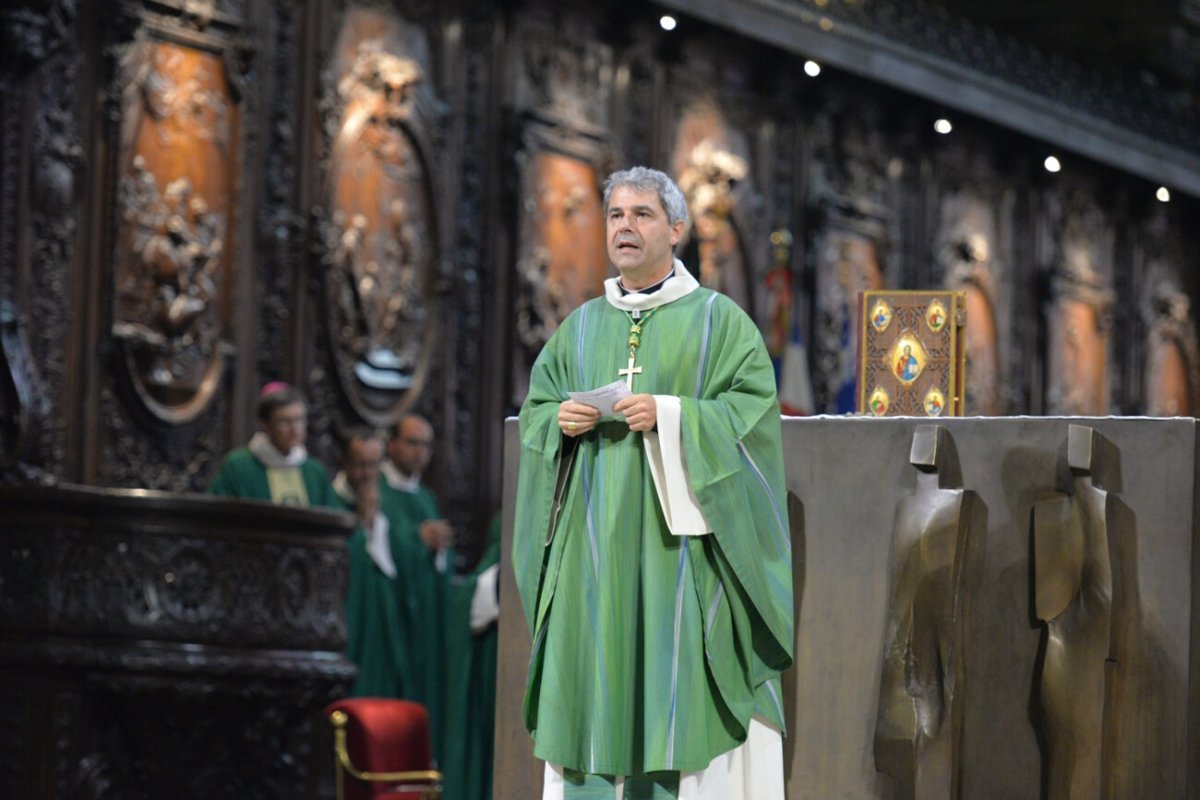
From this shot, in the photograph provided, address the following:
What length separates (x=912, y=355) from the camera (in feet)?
19.4

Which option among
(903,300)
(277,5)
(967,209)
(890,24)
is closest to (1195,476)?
(903,300)

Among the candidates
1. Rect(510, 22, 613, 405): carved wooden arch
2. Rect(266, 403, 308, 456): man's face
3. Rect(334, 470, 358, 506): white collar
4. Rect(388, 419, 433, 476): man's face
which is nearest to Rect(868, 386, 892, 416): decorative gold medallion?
Rect(266, 403, 308, 456): man's face

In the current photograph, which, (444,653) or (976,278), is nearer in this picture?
(444,653)

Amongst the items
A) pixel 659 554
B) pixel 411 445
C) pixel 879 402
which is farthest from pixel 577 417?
pixel 411 445

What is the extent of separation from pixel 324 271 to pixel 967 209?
7.56 meters

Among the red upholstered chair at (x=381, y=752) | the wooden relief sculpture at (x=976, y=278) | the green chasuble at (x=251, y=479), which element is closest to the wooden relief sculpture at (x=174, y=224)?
the green chasuble at (x=251, y=479)

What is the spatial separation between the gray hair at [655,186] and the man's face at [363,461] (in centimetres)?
479

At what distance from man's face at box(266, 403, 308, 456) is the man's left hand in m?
4.63

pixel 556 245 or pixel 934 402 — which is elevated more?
pixel 556 245

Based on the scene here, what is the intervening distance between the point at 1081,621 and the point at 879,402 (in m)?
0.93

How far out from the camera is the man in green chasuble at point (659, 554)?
501cm

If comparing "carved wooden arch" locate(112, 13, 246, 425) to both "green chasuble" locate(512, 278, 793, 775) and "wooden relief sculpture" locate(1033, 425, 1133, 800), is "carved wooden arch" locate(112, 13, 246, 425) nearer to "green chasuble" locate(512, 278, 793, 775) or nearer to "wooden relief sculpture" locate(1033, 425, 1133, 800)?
"green chasuble" locate(512, 278, 793, 775)

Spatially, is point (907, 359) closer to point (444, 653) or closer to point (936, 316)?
point (936, 316)

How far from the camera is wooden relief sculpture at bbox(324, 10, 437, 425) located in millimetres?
11523
